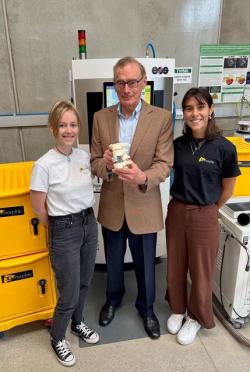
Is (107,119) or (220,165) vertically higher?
(107,119)

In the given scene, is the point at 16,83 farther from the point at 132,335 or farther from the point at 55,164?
the point at 132,335

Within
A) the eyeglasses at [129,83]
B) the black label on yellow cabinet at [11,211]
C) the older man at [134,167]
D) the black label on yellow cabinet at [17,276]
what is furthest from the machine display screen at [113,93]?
the black label on yellow cabinet at [17,276]

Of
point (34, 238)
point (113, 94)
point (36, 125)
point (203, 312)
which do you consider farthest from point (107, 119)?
point (36, 125)

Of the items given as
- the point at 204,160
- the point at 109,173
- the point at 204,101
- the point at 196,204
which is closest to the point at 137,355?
the point at 196,204

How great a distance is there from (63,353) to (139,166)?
3.66 ft

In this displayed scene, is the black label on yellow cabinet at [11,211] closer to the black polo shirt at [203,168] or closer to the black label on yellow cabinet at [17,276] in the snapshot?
the black label on yellow cabinet at [17,276]

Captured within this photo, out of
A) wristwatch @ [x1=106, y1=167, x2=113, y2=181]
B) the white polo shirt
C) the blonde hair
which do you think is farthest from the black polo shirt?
the blonde hair

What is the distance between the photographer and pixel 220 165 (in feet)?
4.84

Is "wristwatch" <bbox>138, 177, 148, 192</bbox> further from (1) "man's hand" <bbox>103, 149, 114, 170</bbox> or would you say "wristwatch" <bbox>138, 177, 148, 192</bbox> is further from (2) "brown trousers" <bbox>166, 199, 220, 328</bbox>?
(2) "brown trousers" <bbox>166, 199, 220, 328</bbox>

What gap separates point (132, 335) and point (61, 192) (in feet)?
3.46

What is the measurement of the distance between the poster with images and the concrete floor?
96.8 inches

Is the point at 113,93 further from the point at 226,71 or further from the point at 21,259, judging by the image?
the point at 226,71

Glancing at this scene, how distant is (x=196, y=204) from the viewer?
1.56 meters

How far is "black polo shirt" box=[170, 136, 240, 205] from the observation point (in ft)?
4.79
